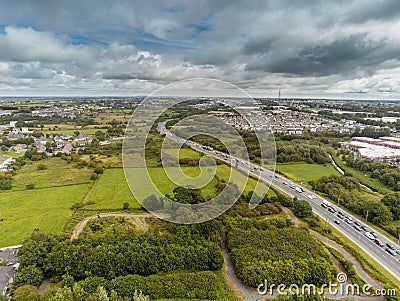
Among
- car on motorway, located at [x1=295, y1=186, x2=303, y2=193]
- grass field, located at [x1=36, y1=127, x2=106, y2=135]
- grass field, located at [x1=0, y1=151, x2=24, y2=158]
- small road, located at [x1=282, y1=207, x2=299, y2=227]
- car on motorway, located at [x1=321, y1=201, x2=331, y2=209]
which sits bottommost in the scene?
small road, located at [x1=282, y1=207, x2=299, y2=227]

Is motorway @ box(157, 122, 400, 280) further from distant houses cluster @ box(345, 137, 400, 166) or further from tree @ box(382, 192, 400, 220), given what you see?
distant houses cluster @ box(345, 137, 400, 166)

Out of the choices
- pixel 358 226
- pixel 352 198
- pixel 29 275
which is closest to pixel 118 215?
pixel 29 275

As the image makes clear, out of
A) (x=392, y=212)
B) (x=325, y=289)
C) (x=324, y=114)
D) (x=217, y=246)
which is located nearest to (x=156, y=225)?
(x=217, y=246)

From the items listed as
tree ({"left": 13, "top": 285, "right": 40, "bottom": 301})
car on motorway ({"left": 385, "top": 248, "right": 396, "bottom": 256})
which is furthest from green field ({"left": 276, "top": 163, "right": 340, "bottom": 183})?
tree ({"left": 13, "top": 285, "right": 40, "bottom": 301})

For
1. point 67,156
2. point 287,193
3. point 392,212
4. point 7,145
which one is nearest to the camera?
point 392,212

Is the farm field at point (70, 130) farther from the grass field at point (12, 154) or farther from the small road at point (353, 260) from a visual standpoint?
the small road at point (353, 260)

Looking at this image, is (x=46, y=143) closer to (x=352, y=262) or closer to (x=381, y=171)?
(x=352, y=262)

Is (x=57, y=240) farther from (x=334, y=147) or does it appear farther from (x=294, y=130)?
(x=294, y=130)
